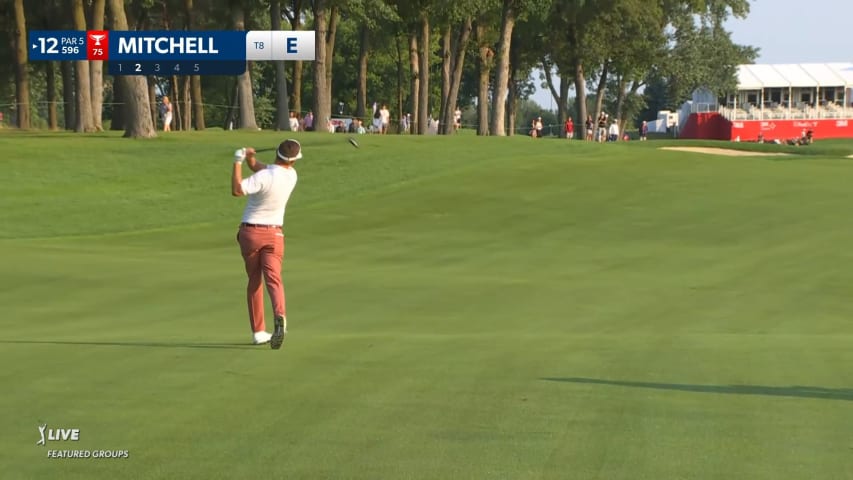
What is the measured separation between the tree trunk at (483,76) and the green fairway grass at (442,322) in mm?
25886

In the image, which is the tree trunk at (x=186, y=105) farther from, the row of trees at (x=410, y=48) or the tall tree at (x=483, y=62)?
the tall tree at (x=483, y=62)

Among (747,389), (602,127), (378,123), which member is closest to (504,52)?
(378,123)

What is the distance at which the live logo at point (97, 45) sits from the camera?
159 feet

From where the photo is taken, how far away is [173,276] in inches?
818

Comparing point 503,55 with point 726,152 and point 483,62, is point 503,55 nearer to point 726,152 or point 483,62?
point 726,152

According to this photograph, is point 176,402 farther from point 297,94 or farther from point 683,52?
point 683,52

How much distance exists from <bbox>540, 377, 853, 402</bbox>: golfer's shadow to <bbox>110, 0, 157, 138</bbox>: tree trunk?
36.8m

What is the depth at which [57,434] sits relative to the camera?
8211 mm

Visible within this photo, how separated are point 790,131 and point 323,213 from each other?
229 ft

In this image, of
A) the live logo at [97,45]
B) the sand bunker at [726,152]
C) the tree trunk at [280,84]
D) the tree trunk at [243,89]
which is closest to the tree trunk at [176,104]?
the tree trunk at [280,84]

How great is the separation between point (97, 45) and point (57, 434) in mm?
42673

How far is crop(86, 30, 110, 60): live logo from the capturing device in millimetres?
48500

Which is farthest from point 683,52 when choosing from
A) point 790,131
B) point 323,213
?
point 323,213

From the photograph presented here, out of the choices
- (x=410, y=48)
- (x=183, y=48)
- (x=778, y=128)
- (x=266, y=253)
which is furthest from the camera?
(x=778, y=128)
